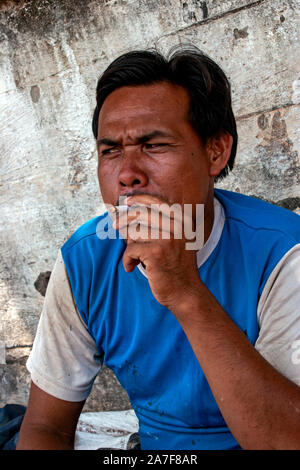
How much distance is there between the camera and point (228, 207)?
1971 mm

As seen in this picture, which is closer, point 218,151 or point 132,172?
point 132,172

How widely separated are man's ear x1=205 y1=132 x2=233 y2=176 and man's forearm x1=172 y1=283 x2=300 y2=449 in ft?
2.36

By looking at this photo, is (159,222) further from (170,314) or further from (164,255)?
(170,314)

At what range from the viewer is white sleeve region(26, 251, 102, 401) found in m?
1.90

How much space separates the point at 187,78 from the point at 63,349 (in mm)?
1202

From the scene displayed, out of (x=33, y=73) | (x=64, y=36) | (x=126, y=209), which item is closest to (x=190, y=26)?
(x=64, y=36)

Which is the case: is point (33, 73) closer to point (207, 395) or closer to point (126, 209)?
point (126, 209)

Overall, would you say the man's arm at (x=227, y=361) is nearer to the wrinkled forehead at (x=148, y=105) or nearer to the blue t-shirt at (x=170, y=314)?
the blue t-shirt at (x=170, y=314)

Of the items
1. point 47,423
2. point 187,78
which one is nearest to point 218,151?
point 187,78

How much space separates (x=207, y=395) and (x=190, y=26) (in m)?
2.18

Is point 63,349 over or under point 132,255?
under

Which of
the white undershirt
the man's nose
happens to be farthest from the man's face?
the white undershirt

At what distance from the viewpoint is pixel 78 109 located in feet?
10.4

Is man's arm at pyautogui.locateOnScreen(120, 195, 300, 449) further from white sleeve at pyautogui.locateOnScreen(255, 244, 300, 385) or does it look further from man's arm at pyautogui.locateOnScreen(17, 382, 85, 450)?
man's arm at pyautogui.locateOnScreen(17, 382, 85, 450)
